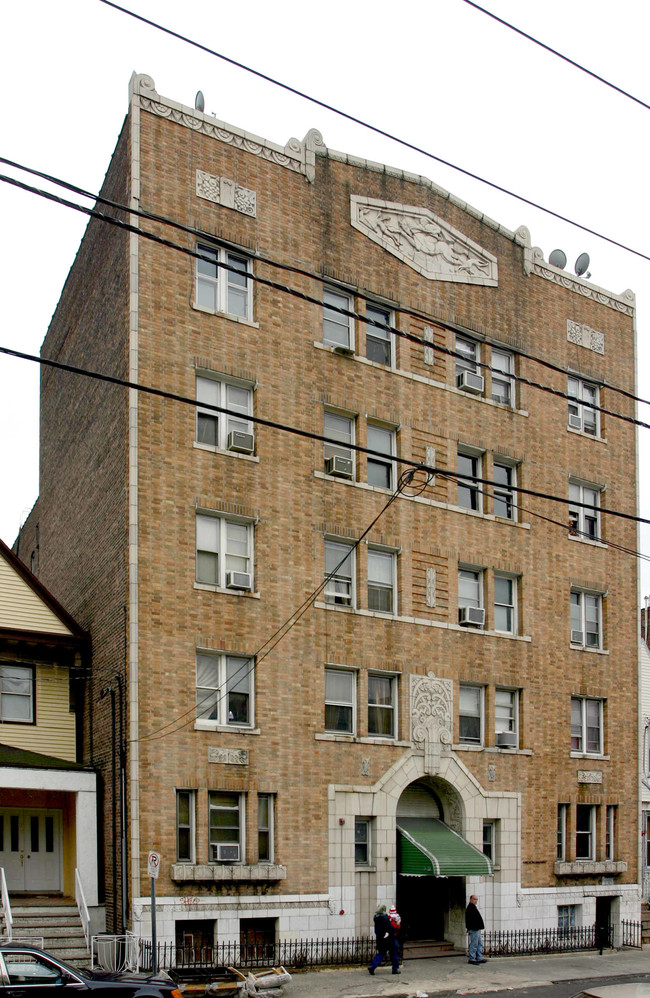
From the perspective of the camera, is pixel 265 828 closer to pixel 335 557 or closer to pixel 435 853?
pixel 435 853

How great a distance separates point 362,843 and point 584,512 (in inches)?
506

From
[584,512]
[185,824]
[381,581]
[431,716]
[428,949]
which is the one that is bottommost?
[428,949]

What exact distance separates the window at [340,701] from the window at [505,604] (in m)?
5.57

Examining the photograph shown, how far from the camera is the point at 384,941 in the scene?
Result: 26.7 metres

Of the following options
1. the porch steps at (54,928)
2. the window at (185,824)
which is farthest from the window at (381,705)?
the porch steps at (54,928)

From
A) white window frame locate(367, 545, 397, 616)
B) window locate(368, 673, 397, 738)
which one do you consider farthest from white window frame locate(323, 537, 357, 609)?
window locate(368, 673, 397, 738)

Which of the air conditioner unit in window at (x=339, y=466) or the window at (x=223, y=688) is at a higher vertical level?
the air conditioner unit in window at (x=339, y=466)

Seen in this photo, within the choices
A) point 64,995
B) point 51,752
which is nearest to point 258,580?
point 51,752

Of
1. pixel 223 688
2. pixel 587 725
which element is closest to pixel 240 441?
pixel 223 688

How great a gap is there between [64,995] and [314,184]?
2133cm

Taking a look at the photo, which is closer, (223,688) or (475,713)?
(223,688)

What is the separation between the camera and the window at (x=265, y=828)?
28061 mm

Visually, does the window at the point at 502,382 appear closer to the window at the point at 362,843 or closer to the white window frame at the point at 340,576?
the white window frame at the point at 340,576

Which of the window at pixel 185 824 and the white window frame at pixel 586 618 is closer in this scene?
the window at pixel 185 824
